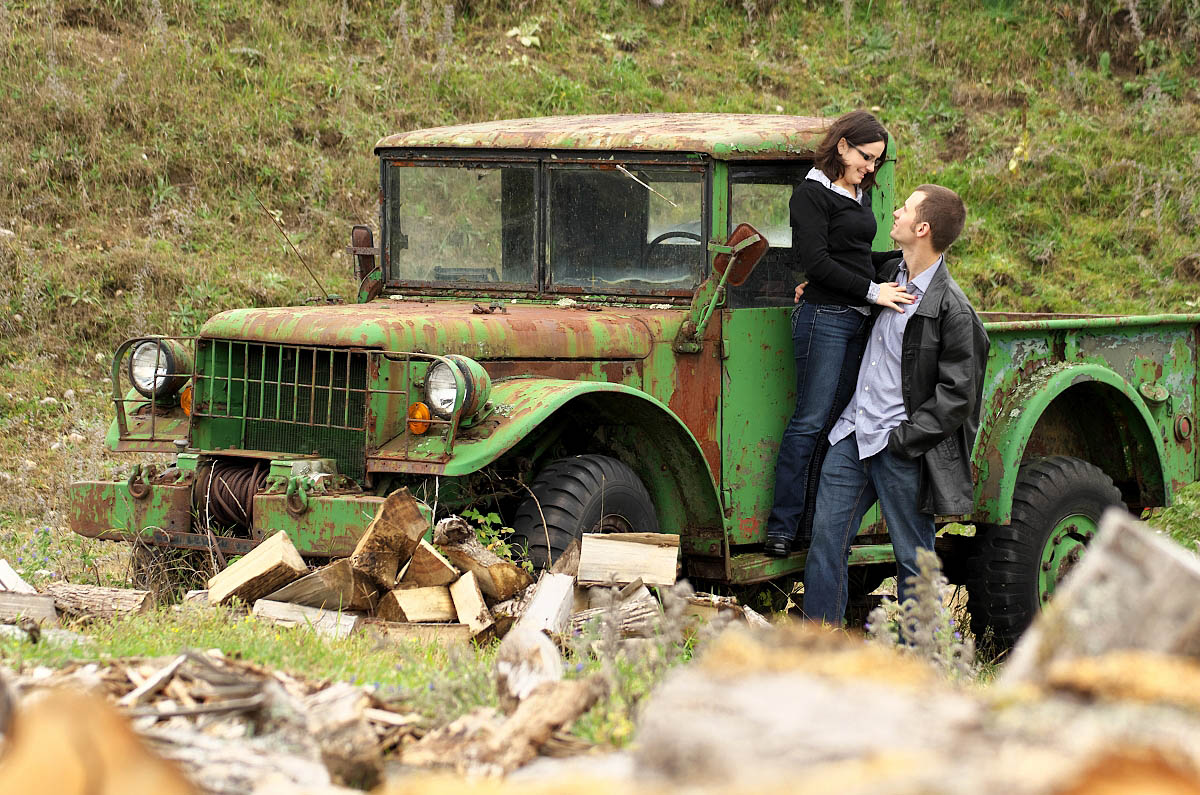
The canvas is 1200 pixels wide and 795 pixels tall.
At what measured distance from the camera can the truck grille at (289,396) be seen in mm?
5043

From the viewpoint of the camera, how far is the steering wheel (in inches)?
227

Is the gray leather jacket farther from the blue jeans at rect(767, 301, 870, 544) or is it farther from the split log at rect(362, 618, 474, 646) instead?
the split log at rect(362, 618, 474, 646)

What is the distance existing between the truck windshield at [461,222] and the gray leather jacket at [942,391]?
1712 millimetres

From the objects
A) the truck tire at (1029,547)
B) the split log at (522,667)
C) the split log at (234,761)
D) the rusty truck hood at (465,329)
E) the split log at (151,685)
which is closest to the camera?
the split log at (234,761)

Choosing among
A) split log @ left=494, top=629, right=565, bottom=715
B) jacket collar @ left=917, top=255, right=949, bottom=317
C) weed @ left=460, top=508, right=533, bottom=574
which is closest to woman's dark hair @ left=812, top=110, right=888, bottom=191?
jacket collar @ left=917, top=255, right=949, bottom=317

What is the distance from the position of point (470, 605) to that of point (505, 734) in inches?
73.7

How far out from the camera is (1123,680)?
6.37 ft

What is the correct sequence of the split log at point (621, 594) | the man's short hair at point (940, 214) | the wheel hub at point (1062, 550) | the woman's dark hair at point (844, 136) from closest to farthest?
the split log at point (621, 594)
the man's short hair at point (940, 214)
the woman's dark hair at point (844, 136)
the wheel hub at point (1062, 550)

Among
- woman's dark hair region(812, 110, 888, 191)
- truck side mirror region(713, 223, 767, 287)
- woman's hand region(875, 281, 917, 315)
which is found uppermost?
woman's dark hair region(812, 110, 888, 191)

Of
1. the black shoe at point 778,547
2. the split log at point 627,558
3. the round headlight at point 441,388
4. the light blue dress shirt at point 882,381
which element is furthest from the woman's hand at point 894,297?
the round headlight at point 441,388

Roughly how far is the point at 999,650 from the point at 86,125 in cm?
867

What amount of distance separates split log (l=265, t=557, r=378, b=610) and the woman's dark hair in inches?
98.5

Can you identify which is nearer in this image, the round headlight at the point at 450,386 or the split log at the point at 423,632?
the split log at the point at 423,632

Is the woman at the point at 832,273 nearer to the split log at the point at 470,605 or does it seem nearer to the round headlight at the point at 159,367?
the split log at the point at 470,605
